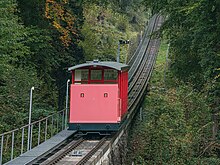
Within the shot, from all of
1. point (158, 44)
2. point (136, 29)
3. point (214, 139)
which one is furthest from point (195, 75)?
point (136, 29)

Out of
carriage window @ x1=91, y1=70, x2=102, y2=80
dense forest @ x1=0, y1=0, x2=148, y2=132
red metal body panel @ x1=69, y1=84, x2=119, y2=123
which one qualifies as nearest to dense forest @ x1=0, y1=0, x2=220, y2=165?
dense forest @ x1=0, y1=0, x2=148, y2=132

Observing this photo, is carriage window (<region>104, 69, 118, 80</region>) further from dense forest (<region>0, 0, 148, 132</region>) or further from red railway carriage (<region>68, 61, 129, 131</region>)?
dense forest (<region>0, 0, 148, 132</region>)

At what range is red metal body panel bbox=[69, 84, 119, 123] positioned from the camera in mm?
18547

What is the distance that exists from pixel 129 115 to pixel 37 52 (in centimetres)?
640

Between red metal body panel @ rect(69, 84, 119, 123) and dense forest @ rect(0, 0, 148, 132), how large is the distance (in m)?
2.77

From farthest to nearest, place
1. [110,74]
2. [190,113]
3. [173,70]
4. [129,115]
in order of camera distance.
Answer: [173,70]
[190,113]
[129,115]
[110,74]

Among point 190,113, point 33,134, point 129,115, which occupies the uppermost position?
point 190,113

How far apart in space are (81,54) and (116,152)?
13.9 m

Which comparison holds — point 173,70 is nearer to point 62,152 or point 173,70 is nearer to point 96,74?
point 96,74

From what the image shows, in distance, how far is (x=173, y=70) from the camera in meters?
28.4

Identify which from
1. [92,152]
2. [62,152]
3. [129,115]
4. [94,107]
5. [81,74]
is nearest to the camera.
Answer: [92,152]

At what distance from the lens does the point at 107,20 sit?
6462 cm

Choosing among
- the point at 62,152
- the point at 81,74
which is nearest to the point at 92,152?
the point at 62,152

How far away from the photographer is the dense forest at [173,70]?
19.1m
